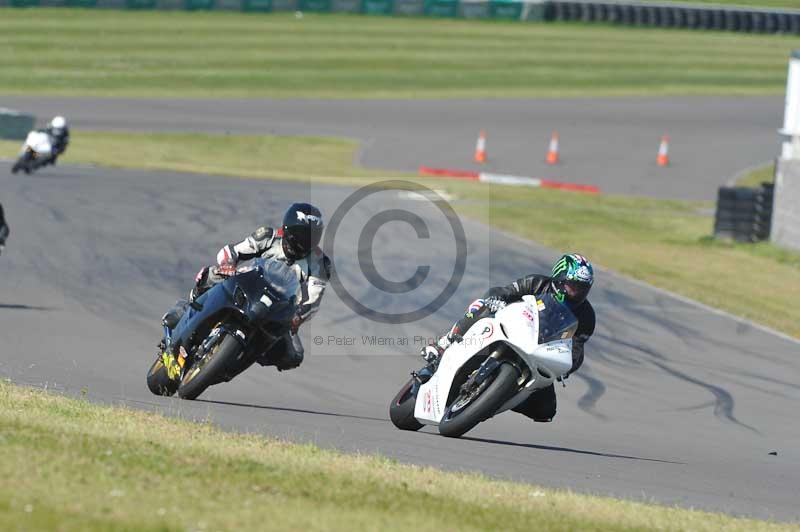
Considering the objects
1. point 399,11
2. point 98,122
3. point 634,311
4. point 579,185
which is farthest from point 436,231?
point 399,11

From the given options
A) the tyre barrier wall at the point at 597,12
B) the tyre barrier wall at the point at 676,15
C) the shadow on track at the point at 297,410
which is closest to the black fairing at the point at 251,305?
the shadow on track at the point at 297,410

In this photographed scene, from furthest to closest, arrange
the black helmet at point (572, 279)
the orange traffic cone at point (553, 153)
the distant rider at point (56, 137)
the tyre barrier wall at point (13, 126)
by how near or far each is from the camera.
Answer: the orange traffic cone at point (553, 153) < the tyre barrier wall at point (13, 126) < the distant rider at point (56, 137) < the black helmet at point (572, 279)

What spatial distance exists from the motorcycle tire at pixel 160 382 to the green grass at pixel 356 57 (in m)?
35.1

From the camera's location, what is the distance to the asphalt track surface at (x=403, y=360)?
9.77 meters

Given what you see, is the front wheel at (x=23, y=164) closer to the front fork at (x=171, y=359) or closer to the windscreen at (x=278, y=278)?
the front fork at (x=171, y=359)

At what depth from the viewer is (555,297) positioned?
10.4 m

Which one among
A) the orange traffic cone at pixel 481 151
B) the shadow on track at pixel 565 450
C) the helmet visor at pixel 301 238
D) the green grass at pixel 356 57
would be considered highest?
the green grass at pixel 356 57

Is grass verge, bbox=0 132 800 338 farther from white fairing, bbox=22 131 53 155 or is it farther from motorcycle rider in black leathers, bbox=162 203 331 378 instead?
motorcycle rider in black leathers, bbox=162 203 331 378

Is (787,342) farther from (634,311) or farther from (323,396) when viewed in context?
(323,396)

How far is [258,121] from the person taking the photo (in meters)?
41.4

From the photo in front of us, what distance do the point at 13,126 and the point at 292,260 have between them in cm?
2525

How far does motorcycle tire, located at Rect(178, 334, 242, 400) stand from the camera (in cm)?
1012

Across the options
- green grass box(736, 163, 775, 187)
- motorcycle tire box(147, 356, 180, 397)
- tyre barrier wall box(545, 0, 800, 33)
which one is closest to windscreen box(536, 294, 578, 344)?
motorcycle tire box(147, 356, 180, 397)

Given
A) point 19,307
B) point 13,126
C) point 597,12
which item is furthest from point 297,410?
point 597,12
